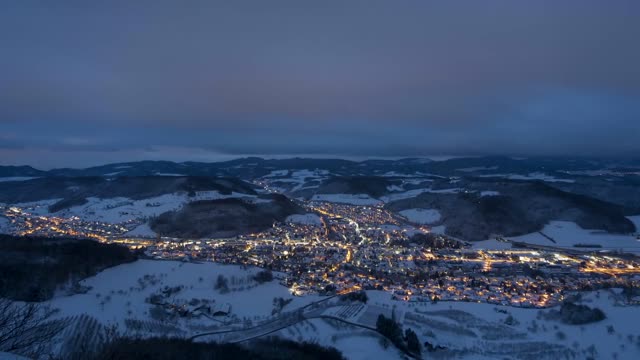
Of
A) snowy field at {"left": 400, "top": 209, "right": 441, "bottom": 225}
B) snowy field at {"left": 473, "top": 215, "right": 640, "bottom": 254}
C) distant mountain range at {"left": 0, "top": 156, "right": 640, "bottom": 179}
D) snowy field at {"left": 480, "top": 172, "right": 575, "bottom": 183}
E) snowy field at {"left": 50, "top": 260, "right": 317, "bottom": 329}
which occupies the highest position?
distant mountain range at {"left": 0, "top": 156, "right": 640, "bottom": 179}

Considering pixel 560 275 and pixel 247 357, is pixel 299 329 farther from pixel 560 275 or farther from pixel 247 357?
pixel 560 275

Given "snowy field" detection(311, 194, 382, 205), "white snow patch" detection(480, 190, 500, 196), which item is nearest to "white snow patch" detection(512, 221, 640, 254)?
"white snow patch" detection(480, 190, 500, 196)

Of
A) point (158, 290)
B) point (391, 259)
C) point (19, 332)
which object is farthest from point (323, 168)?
point (19, 332)

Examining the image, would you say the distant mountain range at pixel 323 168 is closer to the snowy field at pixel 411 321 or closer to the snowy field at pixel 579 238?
the snowy field at pixel 579 238

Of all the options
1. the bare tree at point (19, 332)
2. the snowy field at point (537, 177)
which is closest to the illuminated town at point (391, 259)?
the bare tree at point (19, 332)

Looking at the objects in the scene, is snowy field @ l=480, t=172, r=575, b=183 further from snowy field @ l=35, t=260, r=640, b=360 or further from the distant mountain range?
snowy field @ l=35, t=260, r=640, b=360

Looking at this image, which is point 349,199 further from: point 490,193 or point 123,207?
point 123,207
